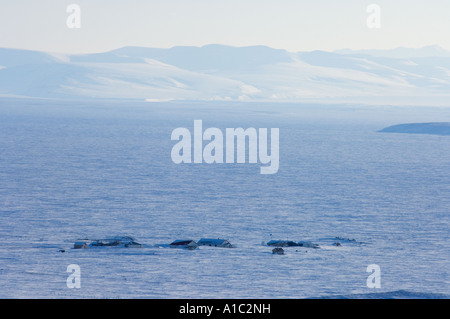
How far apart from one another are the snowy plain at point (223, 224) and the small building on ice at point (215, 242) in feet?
2.76

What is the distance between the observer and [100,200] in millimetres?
79625

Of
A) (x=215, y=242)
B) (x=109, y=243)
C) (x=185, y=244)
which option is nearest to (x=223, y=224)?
(x=215, y=242)

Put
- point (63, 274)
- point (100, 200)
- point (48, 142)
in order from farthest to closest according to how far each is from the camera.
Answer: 1. point (48, 142)
2. point (100, 200)
3. point (63, 274)

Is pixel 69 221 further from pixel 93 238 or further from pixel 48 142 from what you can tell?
pixel 48 142

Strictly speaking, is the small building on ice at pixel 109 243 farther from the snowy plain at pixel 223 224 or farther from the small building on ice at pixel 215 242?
the small building on ice at pixel 215 242

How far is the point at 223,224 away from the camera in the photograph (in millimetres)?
65625

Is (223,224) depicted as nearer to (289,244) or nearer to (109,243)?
(289,244)

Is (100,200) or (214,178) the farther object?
(214,178)

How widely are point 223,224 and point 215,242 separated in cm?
922

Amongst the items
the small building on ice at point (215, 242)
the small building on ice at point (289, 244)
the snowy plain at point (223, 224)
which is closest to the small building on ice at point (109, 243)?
the snowy plain at point (223, 224)

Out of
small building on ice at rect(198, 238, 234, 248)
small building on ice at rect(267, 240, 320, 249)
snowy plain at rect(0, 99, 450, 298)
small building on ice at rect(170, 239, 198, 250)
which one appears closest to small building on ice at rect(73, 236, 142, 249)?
snowy plain at rect(0, 99, 450, 298)

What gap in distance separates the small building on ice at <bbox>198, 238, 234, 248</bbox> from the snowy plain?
0.84 metres
